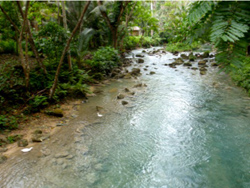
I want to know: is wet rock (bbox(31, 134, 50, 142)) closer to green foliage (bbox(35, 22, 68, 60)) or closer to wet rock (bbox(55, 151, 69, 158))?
wet rock (bbox(55, 151, 69, 158))

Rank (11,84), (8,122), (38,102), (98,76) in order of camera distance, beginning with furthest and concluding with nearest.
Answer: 1. (98,76)
2. (11,84)
3. (38,102)
4. (8,122)

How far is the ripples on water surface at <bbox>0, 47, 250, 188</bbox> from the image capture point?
9.34ft

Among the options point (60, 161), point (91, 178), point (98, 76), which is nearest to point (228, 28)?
point (91, 178)

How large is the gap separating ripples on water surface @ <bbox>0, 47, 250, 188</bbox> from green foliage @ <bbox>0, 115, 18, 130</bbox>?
2.94 ft

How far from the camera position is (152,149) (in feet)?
11.7

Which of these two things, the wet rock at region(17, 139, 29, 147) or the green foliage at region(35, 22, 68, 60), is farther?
the green foliage at region(35, 22, 68, 60)

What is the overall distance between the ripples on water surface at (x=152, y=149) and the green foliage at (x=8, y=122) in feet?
2.94

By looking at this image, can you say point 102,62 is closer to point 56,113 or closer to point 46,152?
point 56,113

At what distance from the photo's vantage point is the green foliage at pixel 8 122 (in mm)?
3844

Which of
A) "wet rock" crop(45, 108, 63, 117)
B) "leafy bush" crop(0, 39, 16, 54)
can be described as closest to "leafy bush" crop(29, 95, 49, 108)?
"wet rock" crop(45, 108, 63, 117)

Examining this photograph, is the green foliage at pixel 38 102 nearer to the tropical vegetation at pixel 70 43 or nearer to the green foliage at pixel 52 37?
the tropical vegetation at pixel 70 43

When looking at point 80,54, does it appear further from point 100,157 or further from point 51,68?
point 100,157

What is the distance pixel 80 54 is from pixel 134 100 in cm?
291

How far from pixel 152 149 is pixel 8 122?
2975 mm
